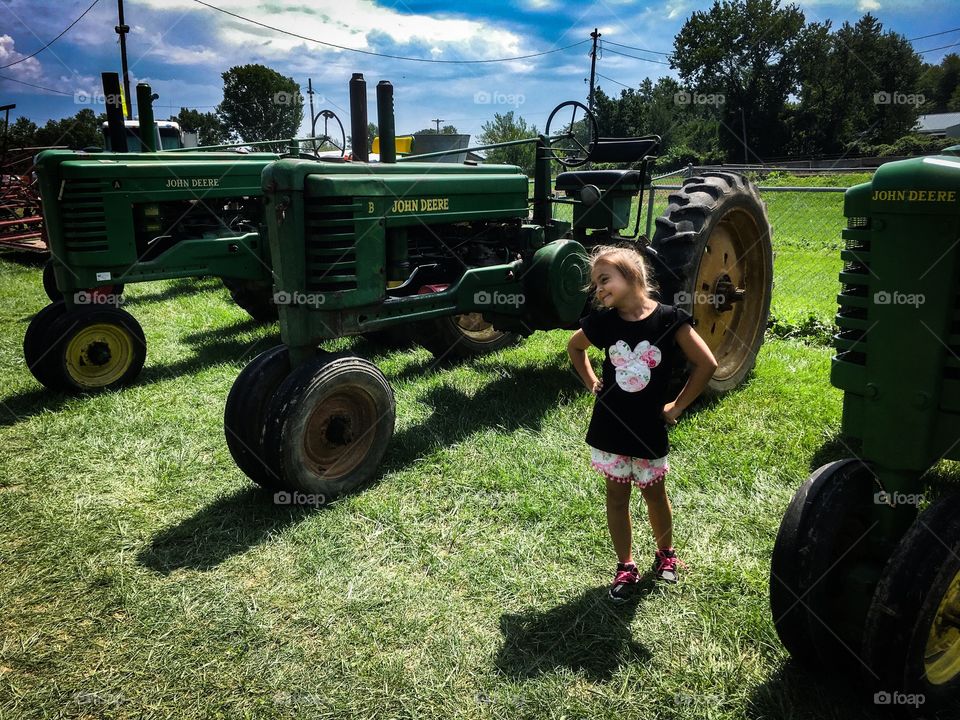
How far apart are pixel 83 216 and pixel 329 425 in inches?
138

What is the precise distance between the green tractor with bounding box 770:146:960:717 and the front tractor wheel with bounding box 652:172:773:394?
2.01 meters

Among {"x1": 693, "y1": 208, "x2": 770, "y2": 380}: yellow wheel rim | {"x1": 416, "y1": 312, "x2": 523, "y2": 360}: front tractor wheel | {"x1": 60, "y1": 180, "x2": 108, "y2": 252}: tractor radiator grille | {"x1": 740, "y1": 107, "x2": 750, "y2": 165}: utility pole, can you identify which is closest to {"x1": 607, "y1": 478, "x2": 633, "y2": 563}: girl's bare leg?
{"x1": 693, "y1": 208, "x2": 770, "y2": 380}: yellow wheel rim

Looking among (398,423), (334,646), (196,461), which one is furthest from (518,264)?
(334,646)

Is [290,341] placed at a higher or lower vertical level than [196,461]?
higher

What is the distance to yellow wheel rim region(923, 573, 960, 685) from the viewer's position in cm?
206

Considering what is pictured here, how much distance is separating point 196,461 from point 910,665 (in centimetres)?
363

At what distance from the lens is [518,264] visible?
204 inches

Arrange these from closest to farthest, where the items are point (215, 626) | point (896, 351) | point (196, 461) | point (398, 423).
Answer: point (896, 351)
point (215, 626)
point (196, 461)
point (398, 423)

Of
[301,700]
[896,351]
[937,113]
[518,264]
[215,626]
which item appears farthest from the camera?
[937,113]

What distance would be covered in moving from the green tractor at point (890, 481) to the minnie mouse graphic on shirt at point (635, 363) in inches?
24.2

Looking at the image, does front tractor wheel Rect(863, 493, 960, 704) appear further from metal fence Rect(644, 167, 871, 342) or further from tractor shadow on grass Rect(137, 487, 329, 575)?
metal fence Rect(644, 167, 871, 342)

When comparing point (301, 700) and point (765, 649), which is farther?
point (765, 649)

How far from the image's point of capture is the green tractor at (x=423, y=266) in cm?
367

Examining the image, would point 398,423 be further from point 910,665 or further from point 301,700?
point 910,665
